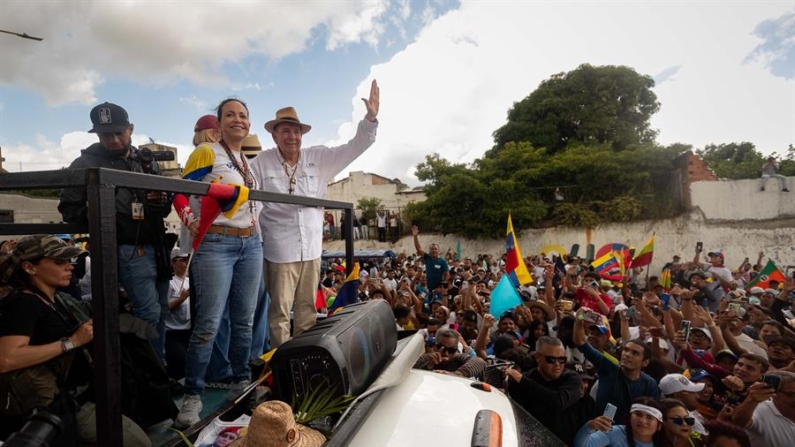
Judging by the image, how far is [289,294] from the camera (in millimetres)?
2746

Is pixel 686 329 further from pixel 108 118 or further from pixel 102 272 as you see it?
pixel 108 118

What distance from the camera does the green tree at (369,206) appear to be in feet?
90.2

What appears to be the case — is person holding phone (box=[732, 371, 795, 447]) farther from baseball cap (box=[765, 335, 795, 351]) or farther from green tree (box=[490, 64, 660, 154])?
green tree (box=[490, 64, 660, 154])

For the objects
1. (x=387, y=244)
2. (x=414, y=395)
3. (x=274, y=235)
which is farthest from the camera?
(x=387, y=244)

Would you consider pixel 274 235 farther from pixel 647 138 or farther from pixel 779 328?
pixel 647 138

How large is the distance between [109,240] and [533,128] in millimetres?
25858

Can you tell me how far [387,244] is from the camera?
24641mm

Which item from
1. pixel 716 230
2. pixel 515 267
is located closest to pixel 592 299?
pixel 515 267

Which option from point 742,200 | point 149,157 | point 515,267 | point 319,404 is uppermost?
point 742,200

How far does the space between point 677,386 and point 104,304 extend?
4.45 meters

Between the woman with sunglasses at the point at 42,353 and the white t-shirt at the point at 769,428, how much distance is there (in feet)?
13.7

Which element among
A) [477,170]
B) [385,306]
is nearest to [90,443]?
Result: [385,306]

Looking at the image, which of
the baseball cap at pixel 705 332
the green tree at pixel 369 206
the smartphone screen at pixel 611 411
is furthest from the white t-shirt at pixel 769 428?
the green tree at pixel 369 206

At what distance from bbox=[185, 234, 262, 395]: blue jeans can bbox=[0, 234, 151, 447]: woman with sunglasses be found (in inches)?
17.7
